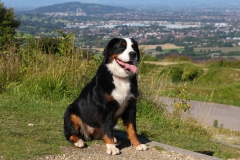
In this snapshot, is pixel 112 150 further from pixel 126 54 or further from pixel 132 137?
pixel 126 54

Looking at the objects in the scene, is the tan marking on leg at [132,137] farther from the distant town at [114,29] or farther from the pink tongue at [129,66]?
the distant town at [114,29]

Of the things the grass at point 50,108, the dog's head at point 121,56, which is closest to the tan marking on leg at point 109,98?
the dog's head at point 121,56

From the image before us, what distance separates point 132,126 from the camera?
18.8ft

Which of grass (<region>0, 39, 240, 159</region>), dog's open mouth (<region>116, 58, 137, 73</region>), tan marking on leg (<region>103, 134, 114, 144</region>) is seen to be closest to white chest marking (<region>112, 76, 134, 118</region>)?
dog's open mouth (<region>116, 58, 137, 73</region>)

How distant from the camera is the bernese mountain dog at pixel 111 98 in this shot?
5.42 m

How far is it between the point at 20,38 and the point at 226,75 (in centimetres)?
1605

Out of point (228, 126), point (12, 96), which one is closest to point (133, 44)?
point (12, 96)

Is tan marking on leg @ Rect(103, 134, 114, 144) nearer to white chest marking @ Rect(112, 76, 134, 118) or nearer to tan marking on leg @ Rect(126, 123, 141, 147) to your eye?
tan marking on leg @ Rect(126, 123, 141, 147)

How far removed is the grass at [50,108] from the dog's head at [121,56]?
1257mm

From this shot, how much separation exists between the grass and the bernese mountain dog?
16.0 inches

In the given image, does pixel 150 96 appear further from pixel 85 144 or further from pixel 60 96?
pixel 85 144

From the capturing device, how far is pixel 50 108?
849 cm

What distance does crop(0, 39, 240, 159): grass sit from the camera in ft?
19.6

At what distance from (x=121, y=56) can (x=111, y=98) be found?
554mm
